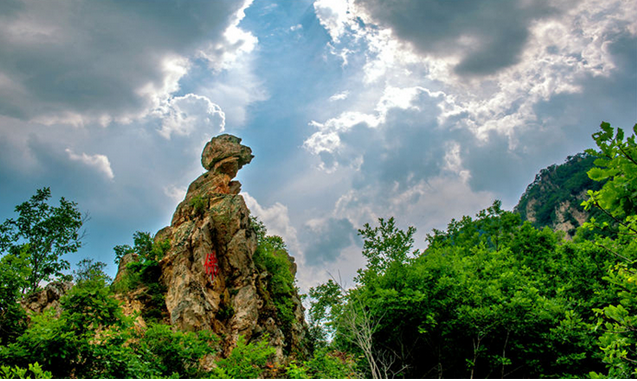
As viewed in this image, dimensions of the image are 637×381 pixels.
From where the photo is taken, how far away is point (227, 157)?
22.7 metres

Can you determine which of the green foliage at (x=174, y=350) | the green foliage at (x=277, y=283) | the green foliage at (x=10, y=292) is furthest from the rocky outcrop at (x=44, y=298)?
the green foliage at (x=277, y=283)

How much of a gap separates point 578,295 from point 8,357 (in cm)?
1523

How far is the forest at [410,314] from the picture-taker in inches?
168

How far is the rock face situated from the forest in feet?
4.04

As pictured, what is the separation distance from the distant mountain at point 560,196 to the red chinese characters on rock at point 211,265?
53.4 metres

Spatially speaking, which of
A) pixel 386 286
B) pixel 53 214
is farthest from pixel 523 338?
pixel 53 214

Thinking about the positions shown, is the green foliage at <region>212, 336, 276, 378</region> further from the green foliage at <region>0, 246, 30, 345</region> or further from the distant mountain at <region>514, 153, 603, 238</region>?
the distant mountain at <region>514, 153, 603, 238</region>

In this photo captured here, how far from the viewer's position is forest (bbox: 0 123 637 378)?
4266 mm

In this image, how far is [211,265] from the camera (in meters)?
17.1

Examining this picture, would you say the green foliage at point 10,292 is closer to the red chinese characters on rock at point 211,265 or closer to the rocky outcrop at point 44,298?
the rocky outcrop at point 44,298

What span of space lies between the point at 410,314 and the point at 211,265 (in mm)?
10227

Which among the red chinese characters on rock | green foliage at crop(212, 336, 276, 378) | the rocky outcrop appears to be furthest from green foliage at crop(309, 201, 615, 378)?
the rocky outcrop

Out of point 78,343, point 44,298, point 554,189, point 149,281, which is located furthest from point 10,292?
point 554,189

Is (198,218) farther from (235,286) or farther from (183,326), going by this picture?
(183,326)
